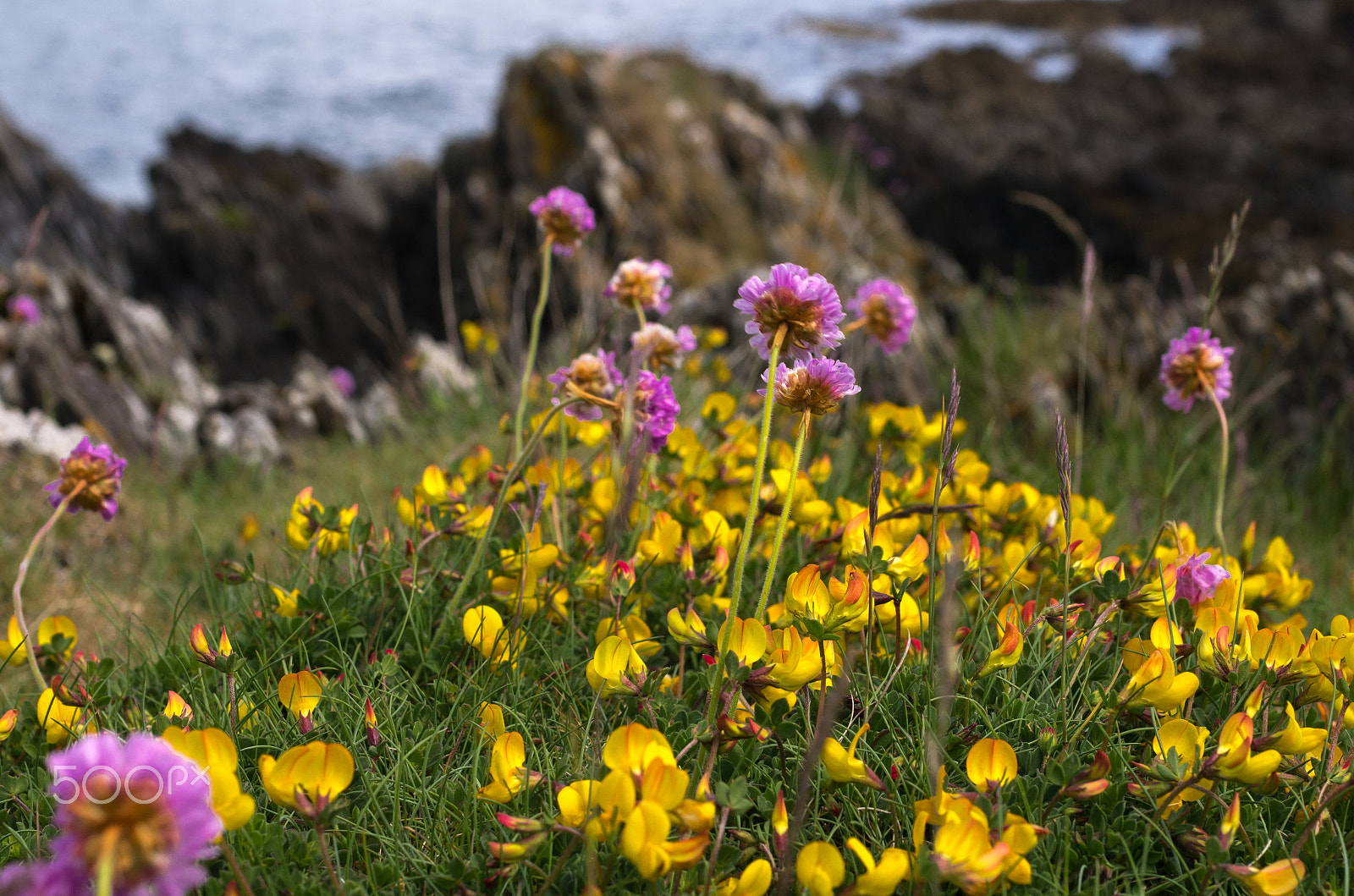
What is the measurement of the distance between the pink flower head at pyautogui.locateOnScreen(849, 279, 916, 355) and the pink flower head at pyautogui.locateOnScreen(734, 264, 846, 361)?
1199 mm

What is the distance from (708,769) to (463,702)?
0.57m

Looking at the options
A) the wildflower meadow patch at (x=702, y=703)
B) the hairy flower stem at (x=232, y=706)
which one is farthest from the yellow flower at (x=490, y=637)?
the hairy flower stem at (x=232, y=706)

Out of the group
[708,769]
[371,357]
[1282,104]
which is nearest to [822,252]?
[371,357]

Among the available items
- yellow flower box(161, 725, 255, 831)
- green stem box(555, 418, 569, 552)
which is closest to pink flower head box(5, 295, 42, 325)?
green stem box(555, 418, 569, 552)

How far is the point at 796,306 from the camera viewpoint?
1114mm

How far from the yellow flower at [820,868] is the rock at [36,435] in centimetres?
364

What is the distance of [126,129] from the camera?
16.5 metres

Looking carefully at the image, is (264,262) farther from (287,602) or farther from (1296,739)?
(1296,739)

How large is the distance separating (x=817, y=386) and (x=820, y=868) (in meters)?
0.62

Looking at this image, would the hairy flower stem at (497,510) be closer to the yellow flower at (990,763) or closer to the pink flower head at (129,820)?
the pink flower head at (129,820)

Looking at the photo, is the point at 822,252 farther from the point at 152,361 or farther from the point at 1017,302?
the point at 152,361

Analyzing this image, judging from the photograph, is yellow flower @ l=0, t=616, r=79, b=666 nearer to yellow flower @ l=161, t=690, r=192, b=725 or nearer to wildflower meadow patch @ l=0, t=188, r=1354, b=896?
wildflower meadow patch @ l=0, t=188, r=1354, b=896

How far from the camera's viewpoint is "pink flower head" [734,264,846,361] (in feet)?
3.64

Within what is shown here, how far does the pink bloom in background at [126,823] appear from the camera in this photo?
624mm
